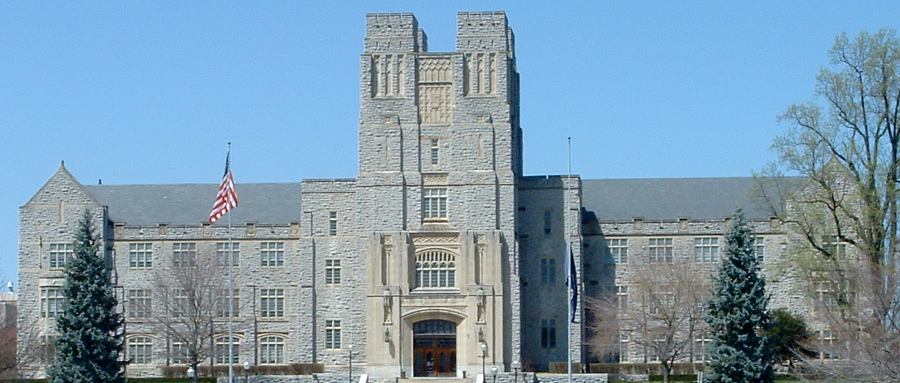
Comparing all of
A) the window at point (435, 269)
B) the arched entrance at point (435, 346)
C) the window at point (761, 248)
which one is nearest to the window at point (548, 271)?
the window at point (435, 269)

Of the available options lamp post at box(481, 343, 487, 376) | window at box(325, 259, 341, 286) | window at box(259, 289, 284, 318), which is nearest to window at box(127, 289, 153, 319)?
window at box(259, 289, 284, 318)

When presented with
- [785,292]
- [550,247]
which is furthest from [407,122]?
[785,292]

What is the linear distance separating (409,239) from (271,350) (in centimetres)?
1002

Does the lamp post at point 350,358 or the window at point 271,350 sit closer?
the lamp post at point 350,358

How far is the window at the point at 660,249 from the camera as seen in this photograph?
258ft

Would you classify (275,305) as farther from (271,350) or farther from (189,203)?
(189,203)

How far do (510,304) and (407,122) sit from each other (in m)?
9.49

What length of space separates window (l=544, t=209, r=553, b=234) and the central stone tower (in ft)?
9.40

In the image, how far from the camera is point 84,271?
212ft

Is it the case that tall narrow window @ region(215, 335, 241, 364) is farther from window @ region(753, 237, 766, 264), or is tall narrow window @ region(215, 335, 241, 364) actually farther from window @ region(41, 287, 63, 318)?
window @ region(753, 237, 766, 264)

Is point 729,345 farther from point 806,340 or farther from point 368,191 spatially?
point 368,191

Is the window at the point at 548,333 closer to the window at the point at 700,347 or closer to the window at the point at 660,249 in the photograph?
the window at the point at 660,249

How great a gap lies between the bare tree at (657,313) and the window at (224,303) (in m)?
17.1

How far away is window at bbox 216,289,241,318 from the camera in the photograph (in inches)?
3061
